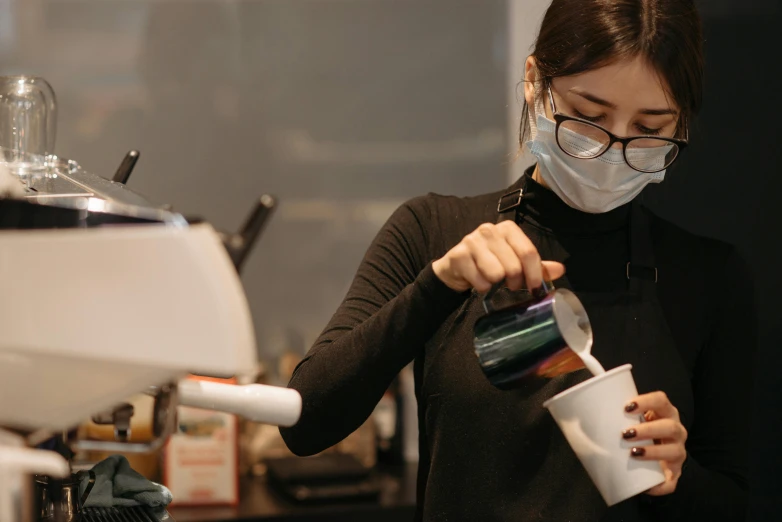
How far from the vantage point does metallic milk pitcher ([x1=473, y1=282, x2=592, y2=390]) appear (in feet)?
3.65

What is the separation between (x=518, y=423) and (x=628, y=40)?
0.58 metres

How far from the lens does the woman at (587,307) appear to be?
1.32 metres

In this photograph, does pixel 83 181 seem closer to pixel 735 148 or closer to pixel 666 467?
pixel 666 467

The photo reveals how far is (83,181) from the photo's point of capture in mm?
1050

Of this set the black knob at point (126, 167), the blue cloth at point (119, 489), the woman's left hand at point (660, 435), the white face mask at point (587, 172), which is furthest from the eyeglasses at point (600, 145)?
the blue cloth at point (119, 489)

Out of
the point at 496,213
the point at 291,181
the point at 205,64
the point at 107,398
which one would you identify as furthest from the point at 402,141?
the point at 107,398

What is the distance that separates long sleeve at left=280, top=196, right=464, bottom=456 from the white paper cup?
0.65ft

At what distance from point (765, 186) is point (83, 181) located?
1.54 metres

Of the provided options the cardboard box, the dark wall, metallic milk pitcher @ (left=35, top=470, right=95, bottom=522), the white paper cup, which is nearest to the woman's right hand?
the white paper cup

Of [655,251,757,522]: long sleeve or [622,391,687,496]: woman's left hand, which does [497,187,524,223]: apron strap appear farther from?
[622,391,687,496]: woman's left hand

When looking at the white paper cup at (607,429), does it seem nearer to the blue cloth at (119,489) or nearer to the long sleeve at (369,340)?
the long sleeve at (369,340)

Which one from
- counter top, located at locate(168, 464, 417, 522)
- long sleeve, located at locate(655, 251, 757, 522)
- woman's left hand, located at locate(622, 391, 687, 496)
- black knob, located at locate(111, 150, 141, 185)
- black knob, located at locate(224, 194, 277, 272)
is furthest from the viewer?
counter top, located at locate(168, 464, 417, 522)

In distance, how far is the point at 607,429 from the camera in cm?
111

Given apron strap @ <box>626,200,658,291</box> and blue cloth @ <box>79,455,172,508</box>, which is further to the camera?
apron strap @ <box>626,200,658,291</box>
